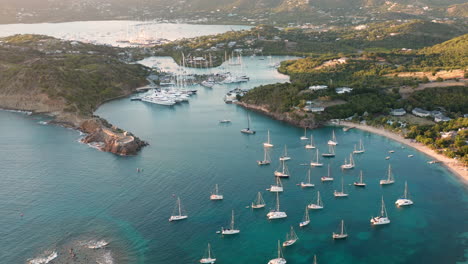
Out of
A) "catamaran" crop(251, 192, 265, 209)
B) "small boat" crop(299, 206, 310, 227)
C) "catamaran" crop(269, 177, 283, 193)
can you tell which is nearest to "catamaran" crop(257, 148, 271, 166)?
"catamaran" crop(269, 177, 283, 193)

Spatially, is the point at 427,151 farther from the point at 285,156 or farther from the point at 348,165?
the point at 285,156

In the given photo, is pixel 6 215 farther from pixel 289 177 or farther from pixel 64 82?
pixel 64 82

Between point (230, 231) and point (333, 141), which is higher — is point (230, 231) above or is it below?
below

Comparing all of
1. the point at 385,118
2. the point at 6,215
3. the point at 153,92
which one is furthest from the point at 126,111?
the point at 385,118

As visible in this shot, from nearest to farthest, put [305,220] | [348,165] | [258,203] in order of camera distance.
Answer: [305,220], [258,203], [348,165]

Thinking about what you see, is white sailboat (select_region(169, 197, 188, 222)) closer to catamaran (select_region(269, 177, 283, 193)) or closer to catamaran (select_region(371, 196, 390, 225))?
catamaran (select_region(269, 177, 283, 193))

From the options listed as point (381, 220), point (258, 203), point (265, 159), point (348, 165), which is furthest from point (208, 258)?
point (348, 165)
